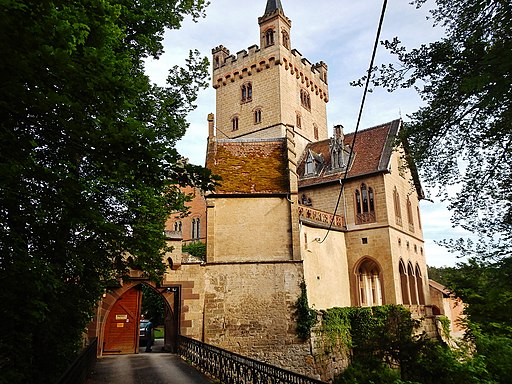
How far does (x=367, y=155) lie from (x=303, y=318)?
14.8 m

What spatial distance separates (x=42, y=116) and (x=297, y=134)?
3192cm

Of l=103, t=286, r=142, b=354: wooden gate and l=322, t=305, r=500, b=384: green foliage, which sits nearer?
l=322, t=305, r=500, b=384: green foliage

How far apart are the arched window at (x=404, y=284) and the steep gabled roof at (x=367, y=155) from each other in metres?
6.33

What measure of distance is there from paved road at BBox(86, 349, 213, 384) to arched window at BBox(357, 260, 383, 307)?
568 inches

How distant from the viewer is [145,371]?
12.4 metres

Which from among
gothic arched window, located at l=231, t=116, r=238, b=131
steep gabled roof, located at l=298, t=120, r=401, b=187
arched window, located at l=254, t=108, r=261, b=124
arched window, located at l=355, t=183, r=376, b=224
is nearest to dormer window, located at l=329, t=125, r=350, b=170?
steep gabled roof, located at l=298, t=120, r=401, b=187

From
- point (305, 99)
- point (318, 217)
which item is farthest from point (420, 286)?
point (305, 99)

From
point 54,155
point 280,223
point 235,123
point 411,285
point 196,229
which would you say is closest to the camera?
point 54,155

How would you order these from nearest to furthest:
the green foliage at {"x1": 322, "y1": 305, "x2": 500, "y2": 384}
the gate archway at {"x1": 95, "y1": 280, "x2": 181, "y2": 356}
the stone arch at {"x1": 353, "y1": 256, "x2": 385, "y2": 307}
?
1. the green foliage at {"x1": 322, "y1": 305, "x2": 500, "y2": 384}
2. the gate archway at {"x1": 95, "y1": 280, "x2": 181, "y2": 356}
3. the stone arch at {"x1": 353, "y1": 256, "x2": 385, "y2": 307}

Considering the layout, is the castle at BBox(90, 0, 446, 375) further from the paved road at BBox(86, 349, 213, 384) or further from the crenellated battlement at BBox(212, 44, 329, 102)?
the paved road at BBox(86, 349, 213, 384)

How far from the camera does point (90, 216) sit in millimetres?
5699

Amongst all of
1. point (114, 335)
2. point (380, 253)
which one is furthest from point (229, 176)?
point (380, 253)

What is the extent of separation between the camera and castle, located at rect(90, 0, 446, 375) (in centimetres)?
1648

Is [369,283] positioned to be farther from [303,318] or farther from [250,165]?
[250,165]
